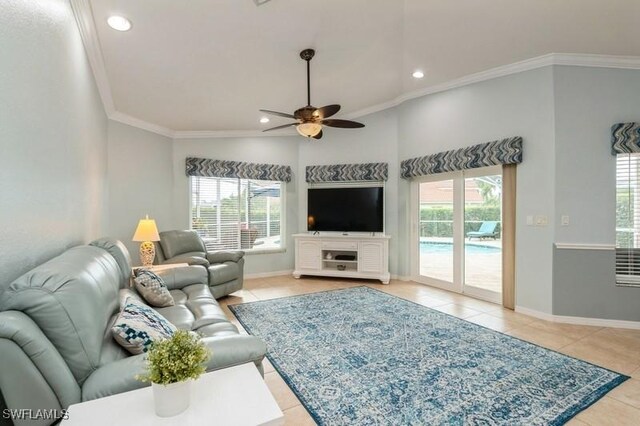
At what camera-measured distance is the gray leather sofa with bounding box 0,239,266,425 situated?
94cm

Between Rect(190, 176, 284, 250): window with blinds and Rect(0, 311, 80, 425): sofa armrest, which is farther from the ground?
Rect(190, 176, 284, 250): window with blinds

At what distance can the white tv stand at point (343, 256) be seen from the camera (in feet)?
16.8

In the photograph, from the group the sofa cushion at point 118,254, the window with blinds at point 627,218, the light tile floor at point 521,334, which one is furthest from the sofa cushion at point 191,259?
the window with blinds at point 627,218

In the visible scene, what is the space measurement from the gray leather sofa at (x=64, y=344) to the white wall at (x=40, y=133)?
22 cm

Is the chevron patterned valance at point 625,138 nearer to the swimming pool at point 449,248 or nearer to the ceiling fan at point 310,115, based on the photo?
the swimming pool at point 449,248

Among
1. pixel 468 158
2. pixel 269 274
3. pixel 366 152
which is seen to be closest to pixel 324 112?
pixel 468 158

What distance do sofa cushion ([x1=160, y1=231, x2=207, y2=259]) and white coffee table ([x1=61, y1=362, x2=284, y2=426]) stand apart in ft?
11.6

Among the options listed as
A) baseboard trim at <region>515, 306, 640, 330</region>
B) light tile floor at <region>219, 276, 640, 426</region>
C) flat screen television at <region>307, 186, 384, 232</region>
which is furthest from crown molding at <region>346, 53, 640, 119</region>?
light tile floor at <region>219, 276, 640, 426</region>

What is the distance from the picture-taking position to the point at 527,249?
3.64 meters

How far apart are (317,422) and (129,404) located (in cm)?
116

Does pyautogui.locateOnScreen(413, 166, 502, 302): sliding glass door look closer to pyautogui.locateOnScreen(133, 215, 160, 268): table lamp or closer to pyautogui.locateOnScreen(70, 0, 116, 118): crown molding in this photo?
pyautogui.locateOnScreen(133, 215, 160, 268): table lamp

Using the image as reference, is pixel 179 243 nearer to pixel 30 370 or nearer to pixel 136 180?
pixel 136 180

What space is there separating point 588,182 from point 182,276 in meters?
4.51

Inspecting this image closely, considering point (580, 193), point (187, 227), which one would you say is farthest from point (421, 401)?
point (187, 227)
